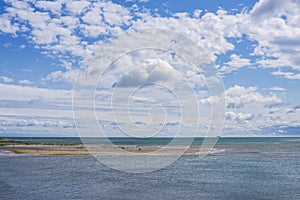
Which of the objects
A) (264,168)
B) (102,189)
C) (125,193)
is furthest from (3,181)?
(264,168)

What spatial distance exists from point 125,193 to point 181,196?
5.64m

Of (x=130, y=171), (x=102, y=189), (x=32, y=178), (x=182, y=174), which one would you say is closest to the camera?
(x=102, y=189)

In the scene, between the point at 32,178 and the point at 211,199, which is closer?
the point at 211,199

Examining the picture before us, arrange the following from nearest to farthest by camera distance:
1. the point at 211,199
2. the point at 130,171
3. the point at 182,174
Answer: the point at 211,199
the point at 182,174
the point at 130,171

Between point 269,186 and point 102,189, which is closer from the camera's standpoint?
point 102,189

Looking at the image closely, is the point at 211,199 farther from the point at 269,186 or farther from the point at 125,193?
the point at 269,186

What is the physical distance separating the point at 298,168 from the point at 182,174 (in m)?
22.1

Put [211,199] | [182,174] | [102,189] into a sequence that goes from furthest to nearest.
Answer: [182,174], [102,189], [211,199]

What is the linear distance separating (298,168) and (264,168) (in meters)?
5.67

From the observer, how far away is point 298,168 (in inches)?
2509

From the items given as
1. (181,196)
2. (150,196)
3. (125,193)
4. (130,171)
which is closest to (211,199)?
(181,196)

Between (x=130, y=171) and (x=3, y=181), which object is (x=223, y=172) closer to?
(x=130, y=171)

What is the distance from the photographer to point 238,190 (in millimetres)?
41000

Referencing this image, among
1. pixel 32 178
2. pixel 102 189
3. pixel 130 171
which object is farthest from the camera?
pixel 130 171
